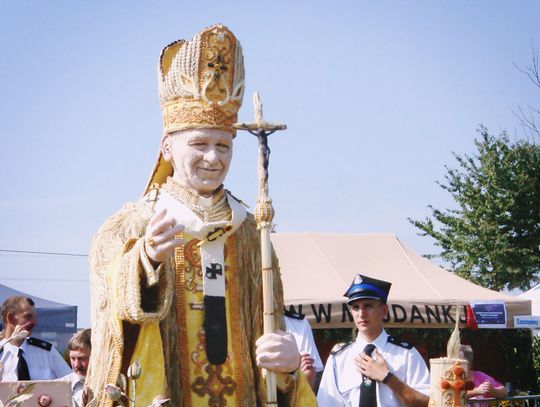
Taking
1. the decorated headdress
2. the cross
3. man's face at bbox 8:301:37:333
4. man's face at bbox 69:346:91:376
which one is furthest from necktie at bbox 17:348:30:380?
the cross

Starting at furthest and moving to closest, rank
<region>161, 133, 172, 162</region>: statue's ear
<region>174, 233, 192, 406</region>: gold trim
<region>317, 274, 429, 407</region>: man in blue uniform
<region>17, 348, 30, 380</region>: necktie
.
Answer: <region>17, 348, 30, 380</region>: necktie → <region>317, 274, 429, 407</region>: man in blue uniform → <region>161, 133, 172, 162</region>: statue's ear → <region>174, 233, 192, 406</region>: gold trim

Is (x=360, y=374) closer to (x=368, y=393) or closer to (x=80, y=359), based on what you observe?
(x=368, y=393)

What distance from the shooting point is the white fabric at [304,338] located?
7.01m

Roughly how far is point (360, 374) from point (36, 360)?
2.49 meters

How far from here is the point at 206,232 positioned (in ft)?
14.0

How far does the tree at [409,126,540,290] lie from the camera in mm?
21844

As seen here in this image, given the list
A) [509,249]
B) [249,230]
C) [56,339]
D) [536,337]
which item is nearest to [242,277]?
[249,230]

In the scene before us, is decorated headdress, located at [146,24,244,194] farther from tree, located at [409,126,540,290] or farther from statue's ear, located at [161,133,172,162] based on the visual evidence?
tree, located at [409,126,540,290]

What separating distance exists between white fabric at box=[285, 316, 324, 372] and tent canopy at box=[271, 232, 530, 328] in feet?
10.6

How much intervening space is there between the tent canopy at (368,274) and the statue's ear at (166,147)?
6.32m

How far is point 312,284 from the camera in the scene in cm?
1147

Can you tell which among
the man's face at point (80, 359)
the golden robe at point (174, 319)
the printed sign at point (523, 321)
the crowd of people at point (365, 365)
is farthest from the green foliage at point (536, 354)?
the golden robe at point (174, 319)

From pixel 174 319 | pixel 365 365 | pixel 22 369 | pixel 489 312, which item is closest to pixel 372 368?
pixel 365 365

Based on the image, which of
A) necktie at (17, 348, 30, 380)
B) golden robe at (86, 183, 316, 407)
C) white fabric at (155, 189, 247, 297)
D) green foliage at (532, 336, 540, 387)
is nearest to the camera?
golden robe at (86, 183, 316, 407)
